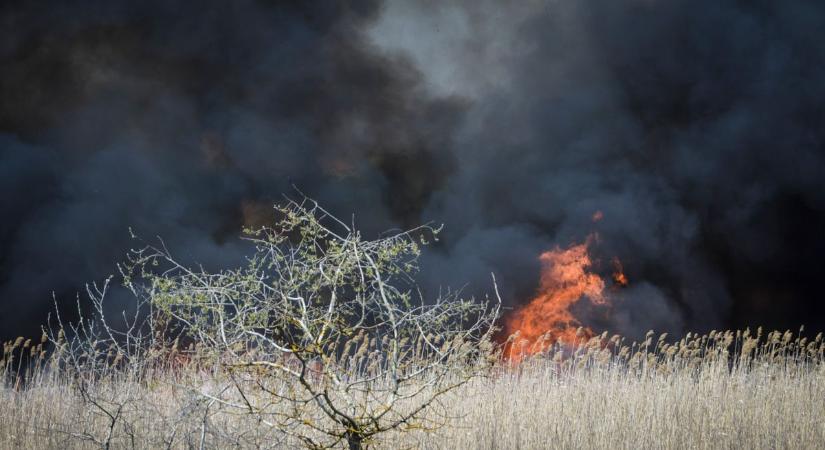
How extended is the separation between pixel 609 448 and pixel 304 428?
3.83 meters

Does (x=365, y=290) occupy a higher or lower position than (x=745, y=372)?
lower

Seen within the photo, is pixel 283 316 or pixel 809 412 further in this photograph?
pixel 809 412

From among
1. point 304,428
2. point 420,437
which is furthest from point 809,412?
point 304,428

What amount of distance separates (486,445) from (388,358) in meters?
3.70

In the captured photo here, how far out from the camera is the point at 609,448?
8008 millimetres

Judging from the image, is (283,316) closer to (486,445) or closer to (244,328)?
(244,328)

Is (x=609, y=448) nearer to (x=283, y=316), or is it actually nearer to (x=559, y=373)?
(x=559, y=373)

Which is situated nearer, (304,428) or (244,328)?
(244,328)

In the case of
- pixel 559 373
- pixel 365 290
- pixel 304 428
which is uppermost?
pixel 559 373

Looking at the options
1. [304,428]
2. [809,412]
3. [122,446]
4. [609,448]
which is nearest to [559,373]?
[609,448]

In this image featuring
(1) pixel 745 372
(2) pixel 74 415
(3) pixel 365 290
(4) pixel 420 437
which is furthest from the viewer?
(1) pixel 745 372

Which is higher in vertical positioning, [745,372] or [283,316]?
[745,372]

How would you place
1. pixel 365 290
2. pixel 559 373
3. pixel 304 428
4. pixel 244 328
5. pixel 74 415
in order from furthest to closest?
pixel 559 373, pixel 74 415, pixel 304 428, pixel 365 290, pixel 244 328

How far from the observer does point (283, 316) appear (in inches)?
182
